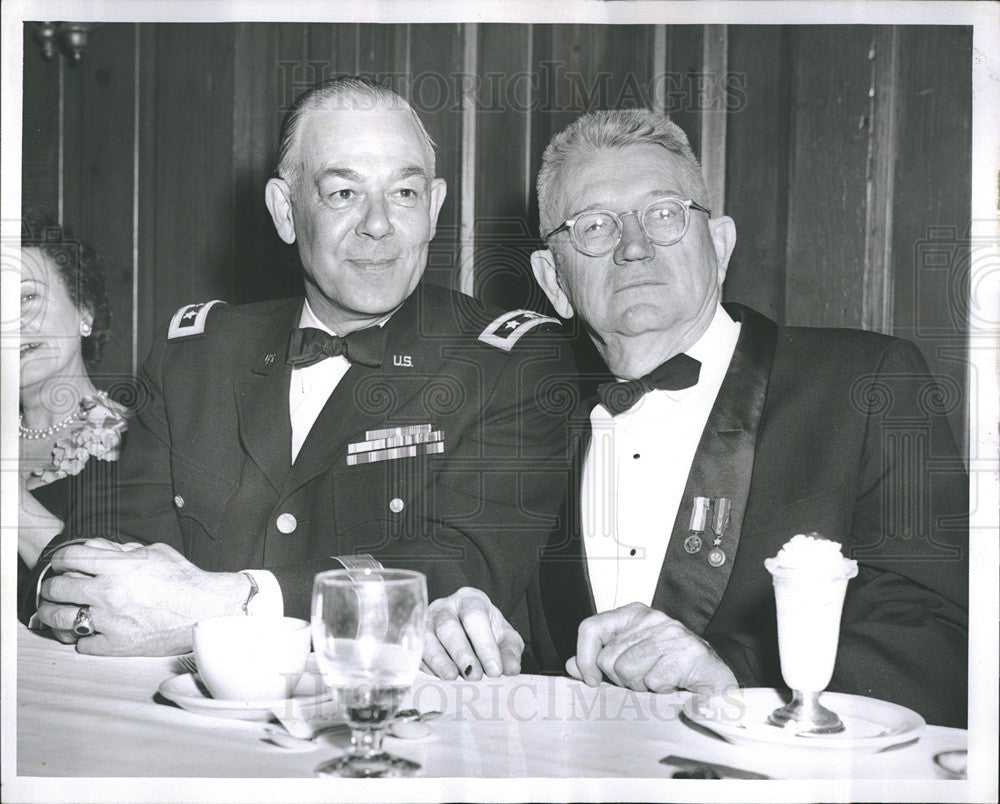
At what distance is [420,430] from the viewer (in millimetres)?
1601

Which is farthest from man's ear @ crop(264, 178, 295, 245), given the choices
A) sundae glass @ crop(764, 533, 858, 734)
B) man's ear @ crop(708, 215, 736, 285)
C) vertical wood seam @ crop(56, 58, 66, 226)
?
sundae glass @ crop(764, 533, 858, 734)

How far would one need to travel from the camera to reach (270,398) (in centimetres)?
163

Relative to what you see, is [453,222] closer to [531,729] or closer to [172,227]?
[172,227]

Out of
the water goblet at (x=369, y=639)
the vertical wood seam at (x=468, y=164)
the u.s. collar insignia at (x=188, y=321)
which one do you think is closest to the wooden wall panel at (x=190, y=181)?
the u.s. collar insignia at (x=188, y=321)

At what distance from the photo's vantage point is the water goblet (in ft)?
3.70

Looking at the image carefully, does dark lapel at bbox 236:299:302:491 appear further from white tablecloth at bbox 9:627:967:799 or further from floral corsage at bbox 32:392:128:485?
white tablecloth at bbox 9:627:967:799

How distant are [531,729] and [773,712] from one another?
306mm

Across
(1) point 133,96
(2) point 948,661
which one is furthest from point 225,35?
(2) point 948,661

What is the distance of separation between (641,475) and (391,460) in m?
0.37

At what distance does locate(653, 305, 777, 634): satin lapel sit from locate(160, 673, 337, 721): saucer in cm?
52

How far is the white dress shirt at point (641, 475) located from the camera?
1.54 metres

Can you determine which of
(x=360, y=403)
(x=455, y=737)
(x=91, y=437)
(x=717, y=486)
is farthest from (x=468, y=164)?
(x=455, y=737)

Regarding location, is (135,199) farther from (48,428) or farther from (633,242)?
(633,242)

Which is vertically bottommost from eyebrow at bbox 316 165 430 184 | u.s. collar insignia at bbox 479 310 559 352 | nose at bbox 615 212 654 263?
u.s. collar insignia at bbox 479 310 559 352
